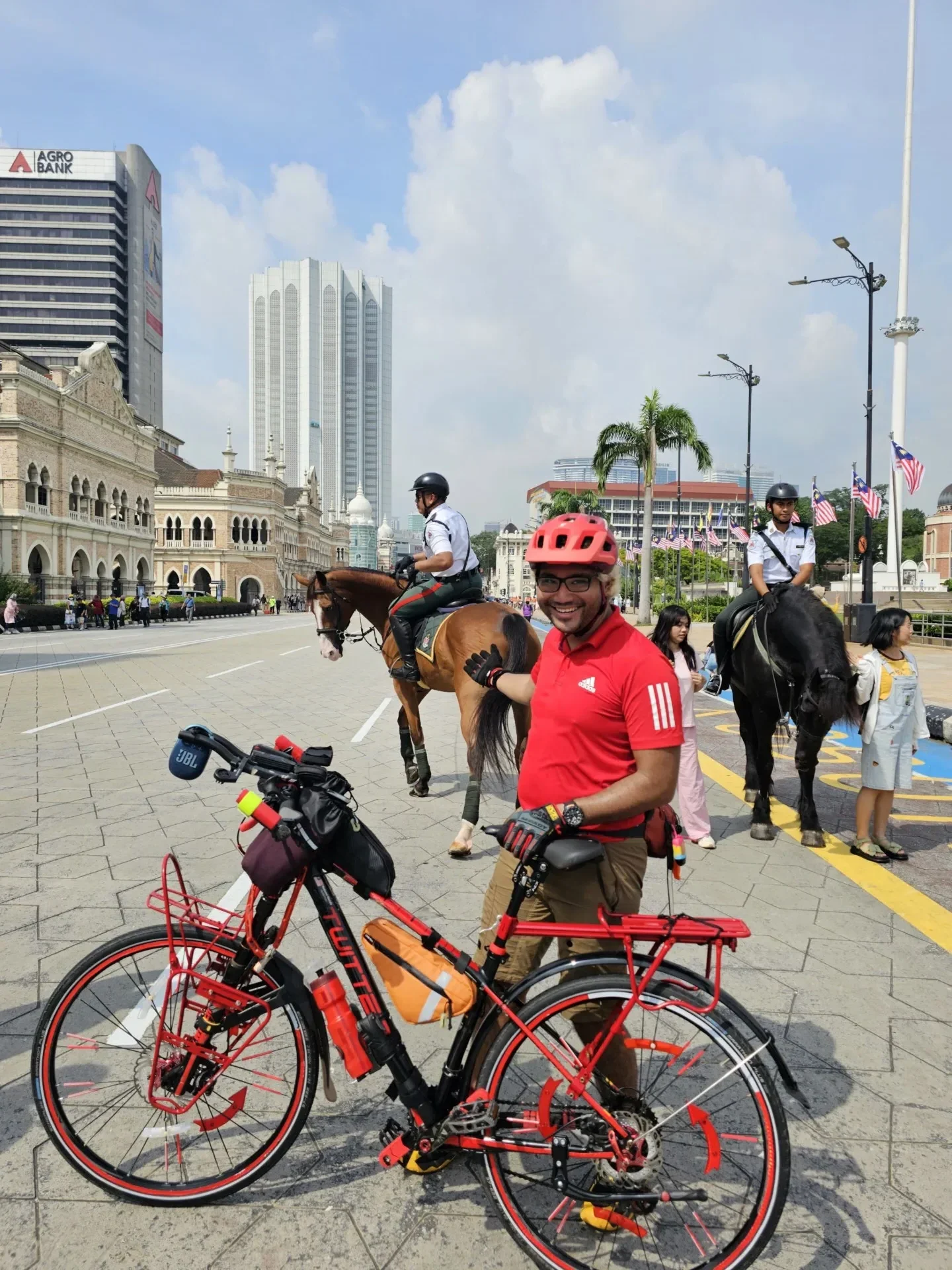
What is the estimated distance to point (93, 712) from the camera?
38.8 feet

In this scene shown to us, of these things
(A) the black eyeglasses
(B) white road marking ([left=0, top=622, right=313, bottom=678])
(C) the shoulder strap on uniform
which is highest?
(C) the shoulder strap on uniform

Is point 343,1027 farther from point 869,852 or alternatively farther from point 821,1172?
point 869,852

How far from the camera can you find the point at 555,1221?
7.63ft

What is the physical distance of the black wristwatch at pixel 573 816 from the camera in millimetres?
2211

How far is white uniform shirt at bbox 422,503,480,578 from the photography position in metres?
6.50

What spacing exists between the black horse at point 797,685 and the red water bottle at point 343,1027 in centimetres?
421

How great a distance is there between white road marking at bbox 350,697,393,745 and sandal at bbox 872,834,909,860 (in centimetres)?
576

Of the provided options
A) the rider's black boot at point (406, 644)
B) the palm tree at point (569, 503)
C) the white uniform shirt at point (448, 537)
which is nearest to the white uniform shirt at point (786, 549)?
the white uniform shirt at point (448, 537)

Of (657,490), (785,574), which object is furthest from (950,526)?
(785,574)

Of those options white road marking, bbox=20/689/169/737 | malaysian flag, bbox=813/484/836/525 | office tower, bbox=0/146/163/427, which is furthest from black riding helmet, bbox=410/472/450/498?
office tower, bbox=0/146/163/427

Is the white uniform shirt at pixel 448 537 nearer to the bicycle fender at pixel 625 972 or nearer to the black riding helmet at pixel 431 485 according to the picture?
the black riding helmet at pixel 431 485

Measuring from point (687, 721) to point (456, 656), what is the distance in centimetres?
180

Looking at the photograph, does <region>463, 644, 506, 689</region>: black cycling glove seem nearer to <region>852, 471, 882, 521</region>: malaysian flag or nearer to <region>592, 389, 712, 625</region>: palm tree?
<region>852, 471, 882, 521</region>: malaysian flag

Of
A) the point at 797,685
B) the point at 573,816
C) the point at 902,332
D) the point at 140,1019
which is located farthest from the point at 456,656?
the point at 902,332
